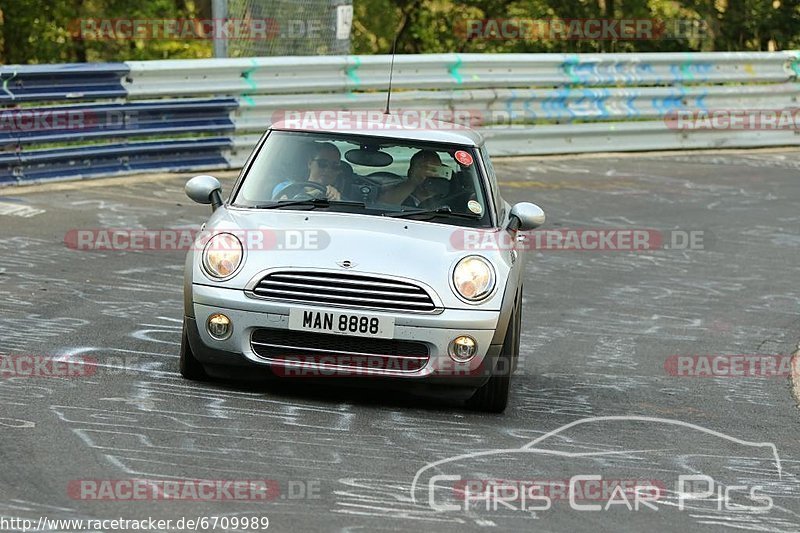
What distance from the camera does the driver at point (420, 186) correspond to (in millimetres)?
8305

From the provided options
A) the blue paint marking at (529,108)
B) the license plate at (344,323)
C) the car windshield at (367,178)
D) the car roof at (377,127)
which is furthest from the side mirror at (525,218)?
the blue paint marking at (529,108)

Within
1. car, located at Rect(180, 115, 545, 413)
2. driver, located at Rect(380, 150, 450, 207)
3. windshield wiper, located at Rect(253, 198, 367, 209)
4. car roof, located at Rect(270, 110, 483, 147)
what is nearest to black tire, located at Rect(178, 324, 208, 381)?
car, located at Rect(180, 115, 545, 413)

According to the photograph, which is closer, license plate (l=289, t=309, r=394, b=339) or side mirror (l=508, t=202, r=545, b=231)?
license plate (l=289, t=309, r=394, b=339)

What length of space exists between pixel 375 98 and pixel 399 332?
35.9ft

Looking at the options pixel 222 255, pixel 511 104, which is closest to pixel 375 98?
pixel 511 104

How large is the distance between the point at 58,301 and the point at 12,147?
16.8ft

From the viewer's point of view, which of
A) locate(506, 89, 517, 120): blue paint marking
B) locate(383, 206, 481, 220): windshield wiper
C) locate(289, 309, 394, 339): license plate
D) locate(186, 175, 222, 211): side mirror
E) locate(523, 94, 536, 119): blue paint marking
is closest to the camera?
locate(289, 309, 394, 339): license plate

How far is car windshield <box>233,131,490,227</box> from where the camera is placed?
8219mm

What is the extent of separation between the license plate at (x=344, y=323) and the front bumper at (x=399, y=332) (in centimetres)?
3

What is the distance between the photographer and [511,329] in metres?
7.68

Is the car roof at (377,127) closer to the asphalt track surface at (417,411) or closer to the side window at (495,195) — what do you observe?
the side window at (495,195)

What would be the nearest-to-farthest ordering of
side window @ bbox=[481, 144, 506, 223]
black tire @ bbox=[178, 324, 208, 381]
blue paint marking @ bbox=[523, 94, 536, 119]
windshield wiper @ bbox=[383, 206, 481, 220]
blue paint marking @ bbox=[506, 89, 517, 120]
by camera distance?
black tire @ bbox=[178, 324, 208, 381] → windshield wiper @ bbox=[383, 206, 481, 220] → side window @ bbox=[481, 144, 506, 223] → blue paint marking @ bbox=[506, 89, 517, 120] → blue paint marking @ bbox=[523, 94, 536, 119]

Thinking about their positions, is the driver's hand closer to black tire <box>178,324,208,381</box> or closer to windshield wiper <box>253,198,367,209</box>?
windshield wiper <box>253,198,367,209</box>

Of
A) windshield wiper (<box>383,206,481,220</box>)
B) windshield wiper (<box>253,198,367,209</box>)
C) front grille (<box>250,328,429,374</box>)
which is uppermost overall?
windshield wiper (<box>253,198,367,209</box>)
